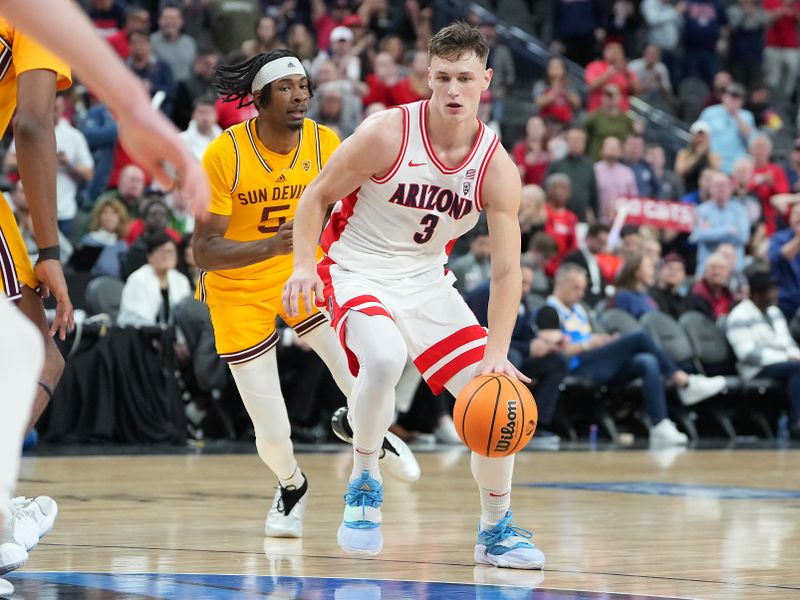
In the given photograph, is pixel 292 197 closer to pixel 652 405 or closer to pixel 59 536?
pixel 59 536

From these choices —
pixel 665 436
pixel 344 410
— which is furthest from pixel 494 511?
pixel 665 436

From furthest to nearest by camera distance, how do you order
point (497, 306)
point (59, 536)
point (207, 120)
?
point (207, 120) → point (59, 536) → point (497, 306)

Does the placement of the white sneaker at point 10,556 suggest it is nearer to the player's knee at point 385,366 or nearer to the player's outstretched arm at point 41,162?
the player's outstretched arm at point 41,162

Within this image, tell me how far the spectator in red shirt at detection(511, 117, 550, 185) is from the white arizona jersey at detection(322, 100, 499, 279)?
9.79 meters

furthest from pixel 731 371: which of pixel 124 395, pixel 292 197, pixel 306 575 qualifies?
pixel 306 575

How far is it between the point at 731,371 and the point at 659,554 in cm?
860

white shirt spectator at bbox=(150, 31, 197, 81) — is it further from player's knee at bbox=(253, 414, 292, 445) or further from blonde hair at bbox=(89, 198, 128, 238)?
player's knee at bbox=(253, 414, 292, 445)

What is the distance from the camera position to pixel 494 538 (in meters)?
5.43

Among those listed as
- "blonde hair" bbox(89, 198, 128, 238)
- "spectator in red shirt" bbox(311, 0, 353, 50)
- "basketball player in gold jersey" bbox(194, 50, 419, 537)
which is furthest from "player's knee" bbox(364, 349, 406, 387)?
"spectator in red shirt" bbox(311, 0, 353, 50)

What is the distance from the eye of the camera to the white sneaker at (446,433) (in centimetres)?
1227

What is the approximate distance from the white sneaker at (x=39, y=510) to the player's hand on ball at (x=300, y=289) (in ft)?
3.40

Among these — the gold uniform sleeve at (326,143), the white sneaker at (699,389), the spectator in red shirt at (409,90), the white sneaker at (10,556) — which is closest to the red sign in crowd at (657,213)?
the spectator in red shirt at (409,90)

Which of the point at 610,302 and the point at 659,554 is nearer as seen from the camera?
the point at 659,554

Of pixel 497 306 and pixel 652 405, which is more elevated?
pixel 652 405
